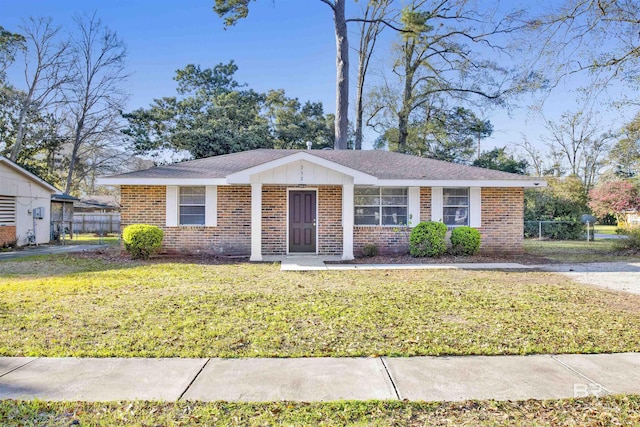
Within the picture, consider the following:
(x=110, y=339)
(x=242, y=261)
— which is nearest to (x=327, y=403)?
(x=110, y=339)

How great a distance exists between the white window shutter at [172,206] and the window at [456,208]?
8482mm

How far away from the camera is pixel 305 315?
18.0ft

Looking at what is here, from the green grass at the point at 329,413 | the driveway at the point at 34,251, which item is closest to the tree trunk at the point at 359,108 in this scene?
the driveway at the point at 34,251

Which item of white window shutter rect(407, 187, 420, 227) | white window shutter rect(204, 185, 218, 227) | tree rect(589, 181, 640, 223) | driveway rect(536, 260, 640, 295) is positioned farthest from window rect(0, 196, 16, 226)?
tree rect(589, 181, 640, 223)

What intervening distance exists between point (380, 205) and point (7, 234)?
46.7ft

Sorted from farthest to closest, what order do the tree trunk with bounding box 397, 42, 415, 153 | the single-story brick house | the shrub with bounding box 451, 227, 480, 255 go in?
the tree trunk with bounding box 397, 42, 415, 153, the single-story brick house, the shrub with bounding box 451, 227, 480, 255

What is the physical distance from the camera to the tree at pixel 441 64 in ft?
72.6

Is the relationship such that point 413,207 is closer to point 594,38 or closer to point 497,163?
point 594,38

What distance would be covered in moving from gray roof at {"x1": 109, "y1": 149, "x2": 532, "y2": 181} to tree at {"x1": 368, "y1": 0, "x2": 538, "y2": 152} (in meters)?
10.4

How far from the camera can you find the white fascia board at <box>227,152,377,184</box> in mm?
11203

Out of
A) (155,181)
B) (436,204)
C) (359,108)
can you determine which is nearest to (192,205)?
(155,181)

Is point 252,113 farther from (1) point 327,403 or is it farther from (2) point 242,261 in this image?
(1) point 327,403

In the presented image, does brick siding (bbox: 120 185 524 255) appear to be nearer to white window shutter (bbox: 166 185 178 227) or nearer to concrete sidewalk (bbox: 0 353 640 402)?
white window shutter (bbox: 166 185 178 227)

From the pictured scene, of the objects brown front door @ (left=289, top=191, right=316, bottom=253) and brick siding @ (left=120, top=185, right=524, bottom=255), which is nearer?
brick siding @ (left=120, top=185, right=524, bottom=255)
